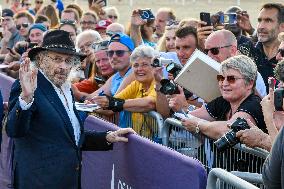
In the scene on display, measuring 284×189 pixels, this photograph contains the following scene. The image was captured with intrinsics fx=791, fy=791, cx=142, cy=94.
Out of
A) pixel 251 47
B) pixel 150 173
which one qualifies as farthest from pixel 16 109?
pixel 251 47

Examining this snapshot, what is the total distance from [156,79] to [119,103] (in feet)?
2.10

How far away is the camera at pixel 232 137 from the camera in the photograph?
559 centimetres

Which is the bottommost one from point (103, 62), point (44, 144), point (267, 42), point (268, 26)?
point (44, 144)

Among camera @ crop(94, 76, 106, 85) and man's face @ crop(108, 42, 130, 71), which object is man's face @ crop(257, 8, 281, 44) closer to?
man's face @ crop(108, 42, 130, 71)

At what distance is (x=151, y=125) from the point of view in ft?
24.8

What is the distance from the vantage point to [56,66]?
6379mm

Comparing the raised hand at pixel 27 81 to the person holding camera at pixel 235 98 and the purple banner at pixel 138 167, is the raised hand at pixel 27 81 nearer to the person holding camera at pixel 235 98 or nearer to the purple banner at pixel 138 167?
the purple banner at pixel 138 167

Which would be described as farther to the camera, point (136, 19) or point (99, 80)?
point (136, 19)

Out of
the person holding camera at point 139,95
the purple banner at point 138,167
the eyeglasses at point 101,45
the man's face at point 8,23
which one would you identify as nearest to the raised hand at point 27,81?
the purple banner at point 138,167

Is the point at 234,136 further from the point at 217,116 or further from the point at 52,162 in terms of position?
the point at 52,162

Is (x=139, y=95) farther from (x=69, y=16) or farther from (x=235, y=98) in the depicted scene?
(x=69, y=16)

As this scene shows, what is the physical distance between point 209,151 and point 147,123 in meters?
1.43

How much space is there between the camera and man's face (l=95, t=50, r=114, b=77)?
30.5ft

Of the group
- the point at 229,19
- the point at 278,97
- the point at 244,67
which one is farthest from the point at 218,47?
the point at 278,97
